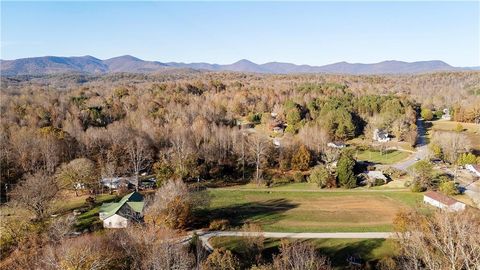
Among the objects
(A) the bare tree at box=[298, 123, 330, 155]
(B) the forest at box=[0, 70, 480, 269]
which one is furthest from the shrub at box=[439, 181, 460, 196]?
(A) the bare tree at box=[298, 123, 330, 155]

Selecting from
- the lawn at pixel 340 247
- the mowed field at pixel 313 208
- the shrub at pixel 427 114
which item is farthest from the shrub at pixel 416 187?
the shrub at pixel 427 114

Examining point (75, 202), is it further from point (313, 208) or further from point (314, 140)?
point (314, 140)

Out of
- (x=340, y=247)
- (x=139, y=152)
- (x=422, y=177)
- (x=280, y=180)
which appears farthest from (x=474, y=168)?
(x=139, y=152)

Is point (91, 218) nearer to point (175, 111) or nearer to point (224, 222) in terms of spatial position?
point (224, 222)

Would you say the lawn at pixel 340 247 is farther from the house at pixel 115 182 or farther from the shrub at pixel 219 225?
the house at pixel 115 182

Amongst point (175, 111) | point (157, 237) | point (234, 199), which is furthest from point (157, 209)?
point (175, 111)

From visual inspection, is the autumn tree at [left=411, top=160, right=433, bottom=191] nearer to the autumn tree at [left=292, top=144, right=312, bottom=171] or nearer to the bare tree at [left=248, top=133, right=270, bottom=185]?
the autumn tree at [left=292, top=144, right=312, bottom=171]
